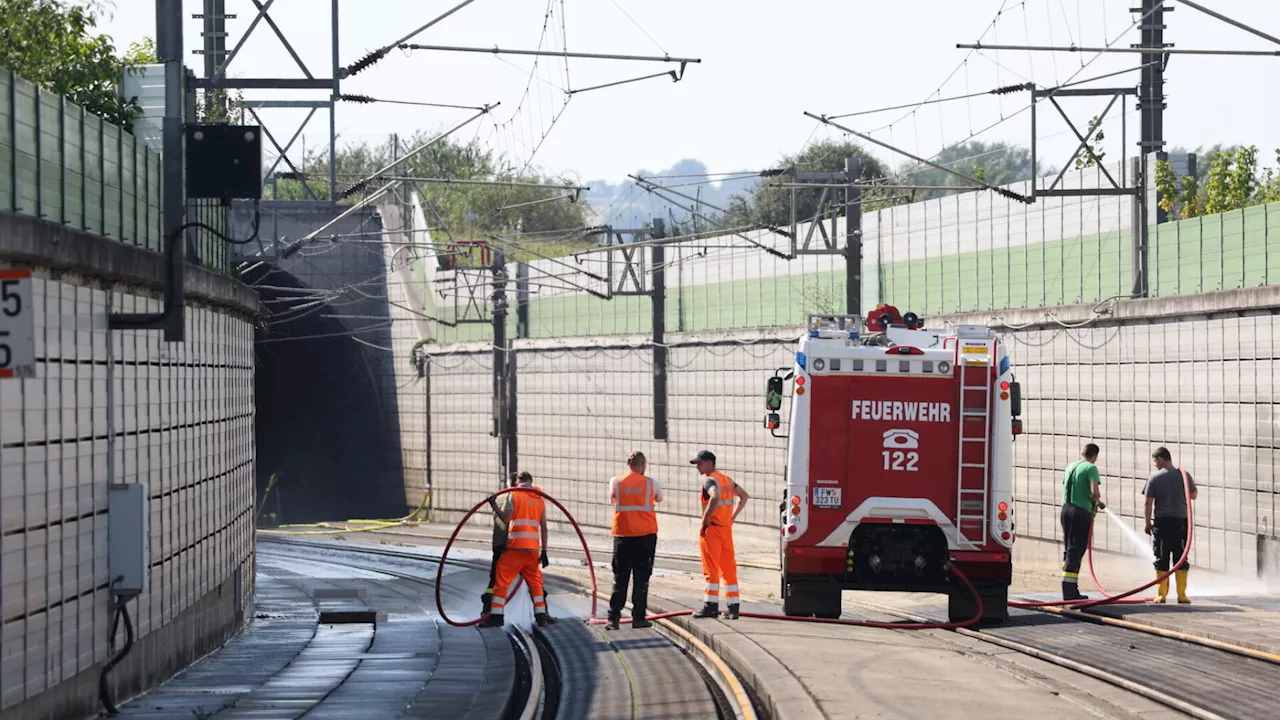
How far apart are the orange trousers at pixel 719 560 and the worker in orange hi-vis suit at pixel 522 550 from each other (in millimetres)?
1745

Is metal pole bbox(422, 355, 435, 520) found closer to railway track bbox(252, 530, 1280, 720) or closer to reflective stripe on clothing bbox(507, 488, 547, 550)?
railway track bbox(252, 530, 1280, 720)

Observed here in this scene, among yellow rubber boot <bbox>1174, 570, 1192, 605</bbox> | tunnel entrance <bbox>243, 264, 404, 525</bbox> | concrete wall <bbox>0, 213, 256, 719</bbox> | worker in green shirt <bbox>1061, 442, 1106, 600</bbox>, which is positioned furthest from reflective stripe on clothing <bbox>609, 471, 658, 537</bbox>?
tunnel entrance <bbox>243, 264, 404, 525</bbox>

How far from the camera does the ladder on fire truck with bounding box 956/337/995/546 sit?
18016 millimetres

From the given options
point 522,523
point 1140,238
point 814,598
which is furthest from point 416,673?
point 1140,238

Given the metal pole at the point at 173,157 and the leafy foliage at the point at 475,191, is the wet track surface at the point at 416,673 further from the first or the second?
the leafy foliage at the point at 475,191

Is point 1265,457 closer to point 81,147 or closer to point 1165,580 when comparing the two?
point 1165,580

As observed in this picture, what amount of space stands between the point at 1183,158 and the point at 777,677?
2200 centimetres

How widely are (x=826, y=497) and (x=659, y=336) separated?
22.2 metres

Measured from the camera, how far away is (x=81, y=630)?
12.5 meters

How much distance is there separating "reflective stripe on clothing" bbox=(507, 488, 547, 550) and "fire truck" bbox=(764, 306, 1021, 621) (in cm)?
267

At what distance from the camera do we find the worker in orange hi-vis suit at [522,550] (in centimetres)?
1820

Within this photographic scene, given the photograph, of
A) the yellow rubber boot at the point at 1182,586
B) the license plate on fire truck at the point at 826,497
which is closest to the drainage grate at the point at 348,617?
the license plate on fire truck at the point at 826,497

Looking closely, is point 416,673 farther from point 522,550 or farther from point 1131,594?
point 1131,594

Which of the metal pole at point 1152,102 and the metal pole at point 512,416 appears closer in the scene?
the metal pole at point 1152,102
